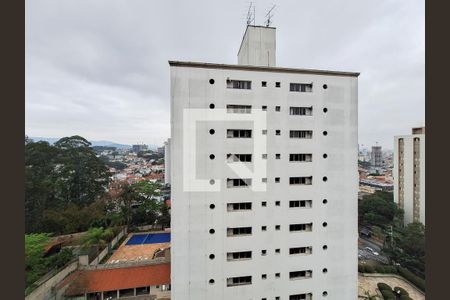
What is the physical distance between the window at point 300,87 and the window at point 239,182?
6.22 meters

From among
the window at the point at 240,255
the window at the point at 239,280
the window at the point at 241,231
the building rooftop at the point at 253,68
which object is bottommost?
the window at the point at 239,280

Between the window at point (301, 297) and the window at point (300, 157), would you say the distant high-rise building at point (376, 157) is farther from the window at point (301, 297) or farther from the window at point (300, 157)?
the window at point (300, 157)

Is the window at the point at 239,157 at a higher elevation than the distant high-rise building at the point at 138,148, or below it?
below

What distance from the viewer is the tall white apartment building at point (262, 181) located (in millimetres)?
12031

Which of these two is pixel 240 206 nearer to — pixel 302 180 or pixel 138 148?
pixel 302 180

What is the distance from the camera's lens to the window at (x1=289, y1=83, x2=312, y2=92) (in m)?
13.2

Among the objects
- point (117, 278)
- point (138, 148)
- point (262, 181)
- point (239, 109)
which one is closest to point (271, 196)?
point (262, 181)

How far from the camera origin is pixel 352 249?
532 inches

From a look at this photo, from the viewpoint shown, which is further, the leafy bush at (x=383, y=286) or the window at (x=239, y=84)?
the leafy bush at (x=383, y=286)

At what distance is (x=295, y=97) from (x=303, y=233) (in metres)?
8.37

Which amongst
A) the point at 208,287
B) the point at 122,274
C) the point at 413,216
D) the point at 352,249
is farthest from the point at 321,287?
the point at 413,216

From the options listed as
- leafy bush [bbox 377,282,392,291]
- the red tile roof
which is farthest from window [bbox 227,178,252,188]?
leafy bush [bbox 377,282,392,291]

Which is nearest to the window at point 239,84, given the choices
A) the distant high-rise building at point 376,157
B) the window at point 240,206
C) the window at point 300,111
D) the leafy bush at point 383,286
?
the window at point 300,111

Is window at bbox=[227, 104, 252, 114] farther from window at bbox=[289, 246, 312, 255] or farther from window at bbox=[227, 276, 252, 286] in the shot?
window at bbox=[227, 276, 252, 286]
